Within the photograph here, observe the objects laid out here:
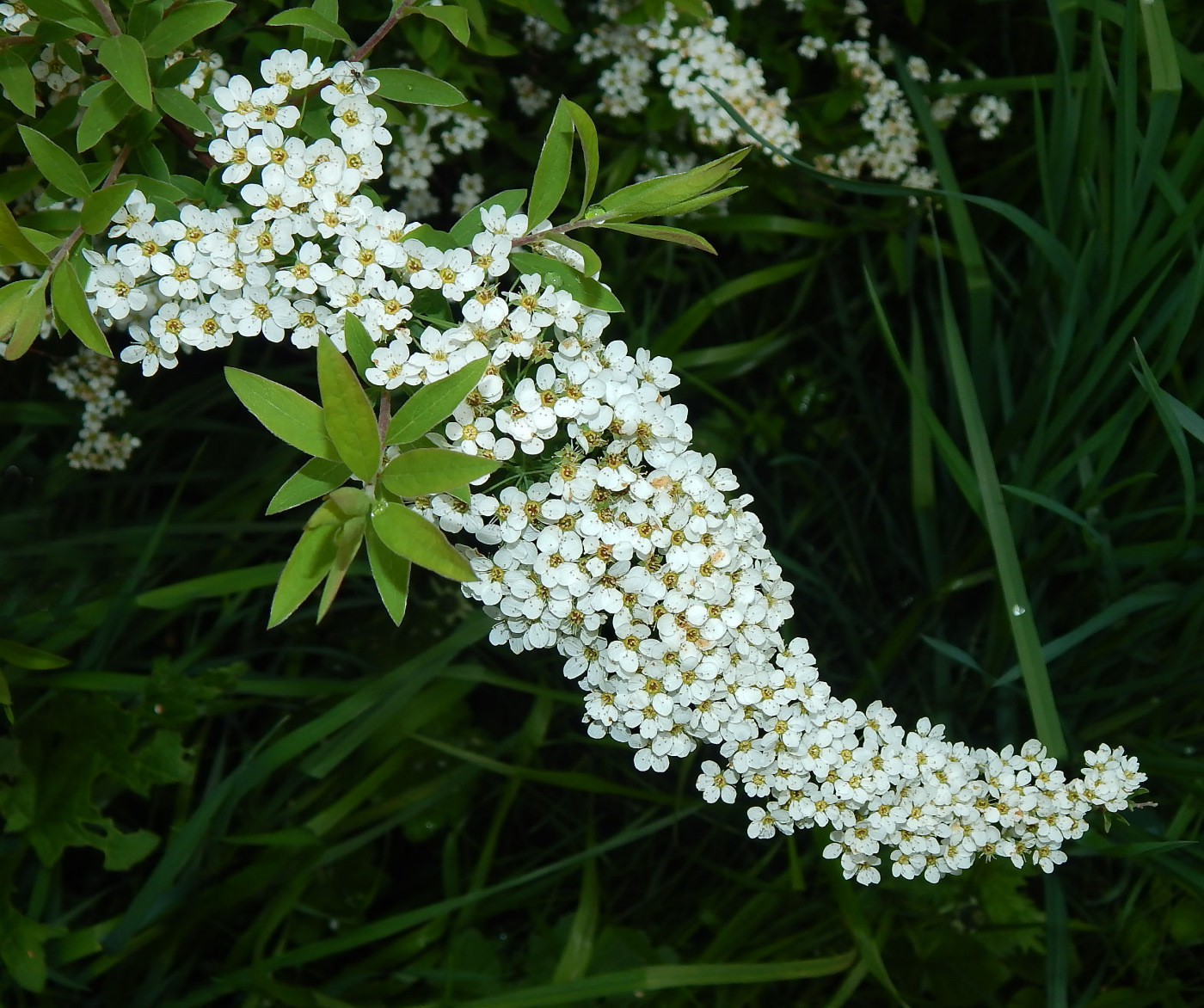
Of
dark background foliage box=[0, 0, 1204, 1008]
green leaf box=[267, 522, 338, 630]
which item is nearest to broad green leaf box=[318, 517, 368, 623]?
green leaf box=[267, 522, 338, 630]

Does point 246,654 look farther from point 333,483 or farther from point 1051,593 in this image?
point 1051,593

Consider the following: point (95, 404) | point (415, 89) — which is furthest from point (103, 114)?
point (95, 404)

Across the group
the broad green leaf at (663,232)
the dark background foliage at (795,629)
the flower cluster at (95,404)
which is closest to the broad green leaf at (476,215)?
the broad green leaf at (663,232)

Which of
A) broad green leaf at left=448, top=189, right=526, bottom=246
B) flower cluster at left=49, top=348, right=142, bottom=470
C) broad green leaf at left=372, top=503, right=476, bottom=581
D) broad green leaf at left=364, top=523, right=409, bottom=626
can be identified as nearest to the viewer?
broad green leaf at left=372, top=503, right=476, bottom=581

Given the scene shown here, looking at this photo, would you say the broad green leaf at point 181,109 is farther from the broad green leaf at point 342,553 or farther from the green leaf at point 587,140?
the broad green leaf at point 342,553

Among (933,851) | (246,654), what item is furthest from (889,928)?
(246,654)

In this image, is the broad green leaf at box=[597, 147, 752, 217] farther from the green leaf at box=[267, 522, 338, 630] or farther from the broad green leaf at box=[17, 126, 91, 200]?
the broad green leaf at box=[17, 126, 91, 200]

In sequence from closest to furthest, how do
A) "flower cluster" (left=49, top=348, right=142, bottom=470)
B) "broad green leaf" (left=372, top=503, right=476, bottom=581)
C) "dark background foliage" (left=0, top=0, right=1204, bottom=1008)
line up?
"broad green leaf" (left=372, top=503, right=476, bottom=581), "dark background foliage" (left=0, top=0, right=1204, bottom=1008), "flower cluster" (left=49, top=348, right=142, bottom=470)
